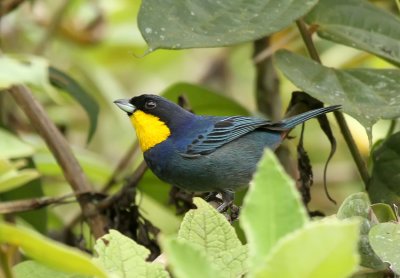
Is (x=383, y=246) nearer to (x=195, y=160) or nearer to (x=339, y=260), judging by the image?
(x=339, y=260)

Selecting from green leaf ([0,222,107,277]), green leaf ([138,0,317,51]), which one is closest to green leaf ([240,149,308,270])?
green leaf ([0,222,107,277])

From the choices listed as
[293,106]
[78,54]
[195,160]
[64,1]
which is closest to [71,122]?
[78,54]

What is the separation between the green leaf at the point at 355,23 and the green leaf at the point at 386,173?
0.94 feet

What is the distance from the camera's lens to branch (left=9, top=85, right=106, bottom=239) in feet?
7.81

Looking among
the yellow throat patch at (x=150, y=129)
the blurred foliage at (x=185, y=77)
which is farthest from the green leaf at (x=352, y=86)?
the yellow throat patch at (x=150, y=129)

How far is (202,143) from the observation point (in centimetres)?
280

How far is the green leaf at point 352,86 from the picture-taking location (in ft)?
6.80

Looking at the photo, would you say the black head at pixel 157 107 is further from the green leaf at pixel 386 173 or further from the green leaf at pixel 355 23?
the green leaf at pixel 386 173

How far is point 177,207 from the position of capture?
2551 millimetres

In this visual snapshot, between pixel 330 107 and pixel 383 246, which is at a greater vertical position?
pixel 330 107

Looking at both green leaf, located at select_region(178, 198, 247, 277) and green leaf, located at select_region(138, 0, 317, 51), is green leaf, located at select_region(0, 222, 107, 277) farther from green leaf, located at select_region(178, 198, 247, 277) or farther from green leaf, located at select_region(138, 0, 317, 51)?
green leaf, located at select_region(138, 0, 317, 51)

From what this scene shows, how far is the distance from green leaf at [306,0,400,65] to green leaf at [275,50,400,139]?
0.10 meters

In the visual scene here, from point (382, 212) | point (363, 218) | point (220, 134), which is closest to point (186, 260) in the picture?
point (363, 218)

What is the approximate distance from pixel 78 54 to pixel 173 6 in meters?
2.06
